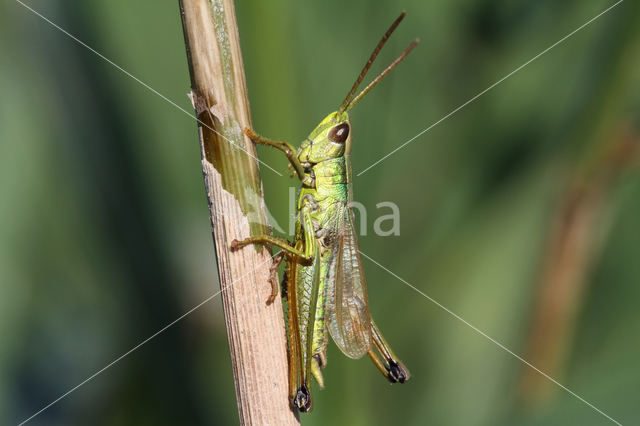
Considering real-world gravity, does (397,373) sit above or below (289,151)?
below

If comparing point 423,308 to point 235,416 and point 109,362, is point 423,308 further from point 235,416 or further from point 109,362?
point 109,362

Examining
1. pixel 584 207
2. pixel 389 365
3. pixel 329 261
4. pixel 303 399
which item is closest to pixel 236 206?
pixel 303 399

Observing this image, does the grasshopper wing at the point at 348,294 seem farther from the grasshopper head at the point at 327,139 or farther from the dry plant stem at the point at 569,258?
the dry plant stem at the point at 569,258

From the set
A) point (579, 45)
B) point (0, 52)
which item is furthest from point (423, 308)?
point (0, 52)

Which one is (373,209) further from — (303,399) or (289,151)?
(303,399)

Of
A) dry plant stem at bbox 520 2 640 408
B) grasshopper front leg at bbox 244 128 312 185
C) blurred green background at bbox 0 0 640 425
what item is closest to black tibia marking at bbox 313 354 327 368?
blurred green background at bbox 0 0 640 425

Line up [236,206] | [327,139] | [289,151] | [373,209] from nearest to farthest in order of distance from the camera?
[236,206] → [289,151] → [327,139] → [373,209]

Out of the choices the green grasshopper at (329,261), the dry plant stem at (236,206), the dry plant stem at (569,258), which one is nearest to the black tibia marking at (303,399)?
the dry plant stem at (236,206)
